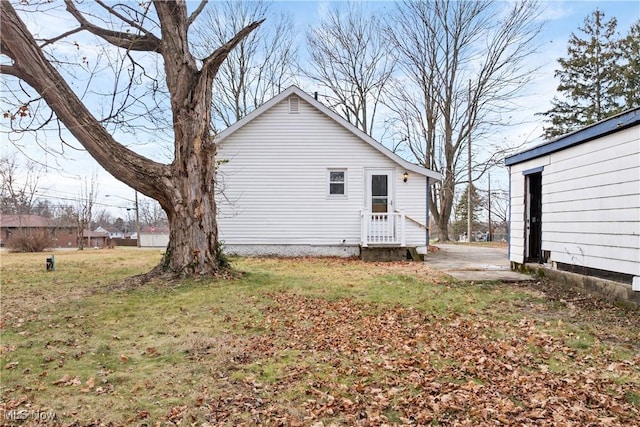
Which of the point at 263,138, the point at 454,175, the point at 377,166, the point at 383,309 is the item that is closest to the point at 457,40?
the point at 454,175

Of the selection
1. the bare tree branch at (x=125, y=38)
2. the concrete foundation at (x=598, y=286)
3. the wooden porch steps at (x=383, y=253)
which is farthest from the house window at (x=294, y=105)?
the concrete foundation at (x=598, y=286)

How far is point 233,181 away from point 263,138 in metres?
1.75

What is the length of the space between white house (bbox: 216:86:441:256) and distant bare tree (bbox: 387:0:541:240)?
9497 mm

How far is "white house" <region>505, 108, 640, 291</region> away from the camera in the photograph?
580cm

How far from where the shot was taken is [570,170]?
739 centimetres

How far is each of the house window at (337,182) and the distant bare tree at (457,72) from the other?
33.2 feet

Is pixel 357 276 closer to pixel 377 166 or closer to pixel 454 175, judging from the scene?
pixel 377 166

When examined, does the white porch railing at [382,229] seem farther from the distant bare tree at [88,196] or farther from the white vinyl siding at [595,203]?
the distant bare tree at [88,196]

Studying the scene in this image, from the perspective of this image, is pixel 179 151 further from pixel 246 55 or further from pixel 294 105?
pixel 246 55

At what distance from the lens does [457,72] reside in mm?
22312

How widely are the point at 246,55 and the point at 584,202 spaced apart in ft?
71.6

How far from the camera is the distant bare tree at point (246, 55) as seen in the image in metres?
23.3

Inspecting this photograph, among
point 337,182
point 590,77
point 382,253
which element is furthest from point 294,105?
point 590,77

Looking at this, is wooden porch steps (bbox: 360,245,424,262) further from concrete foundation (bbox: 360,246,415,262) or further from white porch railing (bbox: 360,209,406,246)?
white porch railing (bbox: 360,209,406,246)
